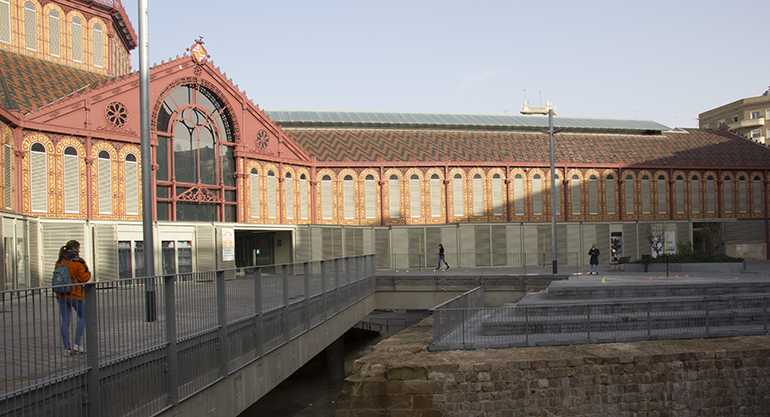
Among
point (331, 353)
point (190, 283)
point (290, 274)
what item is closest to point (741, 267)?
point (331, 353)

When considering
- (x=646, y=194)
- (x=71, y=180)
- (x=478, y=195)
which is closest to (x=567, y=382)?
(x=71, y=180)

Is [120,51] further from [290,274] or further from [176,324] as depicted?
[176,324]

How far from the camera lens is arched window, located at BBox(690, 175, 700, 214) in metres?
41.8

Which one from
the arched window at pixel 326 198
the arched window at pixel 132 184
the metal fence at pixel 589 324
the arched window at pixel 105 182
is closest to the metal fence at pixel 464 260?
the arched window at pixel 326 198

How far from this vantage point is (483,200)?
129ft

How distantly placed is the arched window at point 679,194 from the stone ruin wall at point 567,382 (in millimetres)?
28085

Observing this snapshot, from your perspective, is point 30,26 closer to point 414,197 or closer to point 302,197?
point 302,197

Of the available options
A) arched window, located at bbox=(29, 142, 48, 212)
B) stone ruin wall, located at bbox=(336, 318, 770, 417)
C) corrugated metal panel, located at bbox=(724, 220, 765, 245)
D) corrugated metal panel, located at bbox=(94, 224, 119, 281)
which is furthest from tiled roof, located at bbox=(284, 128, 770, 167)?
stone ruin wall, located at bbox=(336, 318, 770, 417)

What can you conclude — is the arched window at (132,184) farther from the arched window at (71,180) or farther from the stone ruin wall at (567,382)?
the stone ruin wall at (567,382)

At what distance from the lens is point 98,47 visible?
1265 inches

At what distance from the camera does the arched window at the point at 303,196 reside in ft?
118

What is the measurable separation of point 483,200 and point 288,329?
27.8 m

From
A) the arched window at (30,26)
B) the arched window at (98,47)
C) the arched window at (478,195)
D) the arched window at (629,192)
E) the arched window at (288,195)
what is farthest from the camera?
the arched window at (629,192)

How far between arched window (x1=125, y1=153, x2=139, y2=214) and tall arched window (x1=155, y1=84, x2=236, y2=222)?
3.24 ft
